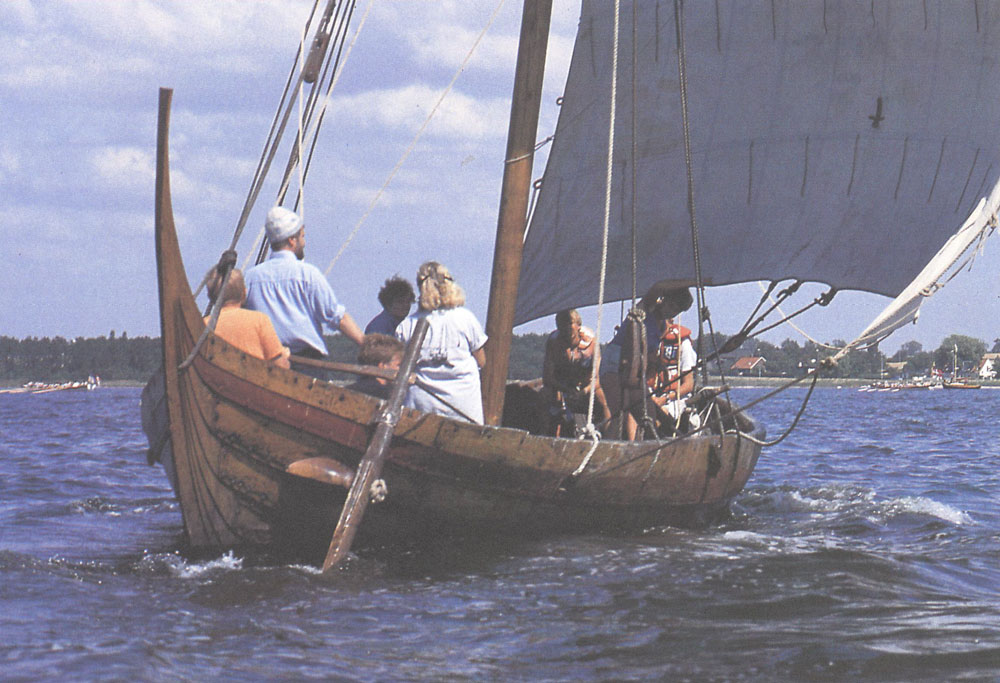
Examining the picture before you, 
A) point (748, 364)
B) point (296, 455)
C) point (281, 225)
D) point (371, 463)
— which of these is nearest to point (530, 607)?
point (371, 463)

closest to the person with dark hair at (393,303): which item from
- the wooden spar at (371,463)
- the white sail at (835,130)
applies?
the wooden spar at (371,463)

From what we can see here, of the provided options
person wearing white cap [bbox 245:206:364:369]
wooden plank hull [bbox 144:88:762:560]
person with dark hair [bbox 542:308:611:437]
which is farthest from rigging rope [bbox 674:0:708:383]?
person wearing white cap [bbox 245:206:364:369]

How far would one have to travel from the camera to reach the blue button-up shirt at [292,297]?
257 inches

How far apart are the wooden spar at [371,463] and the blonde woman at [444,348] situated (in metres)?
0.21

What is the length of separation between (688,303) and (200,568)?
4321 mm

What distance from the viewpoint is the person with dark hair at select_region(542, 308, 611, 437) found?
900 cm

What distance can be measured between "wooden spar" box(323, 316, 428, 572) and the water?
20cm

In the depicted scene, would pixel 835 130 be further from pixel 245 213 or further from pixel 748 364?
pixel 748 364

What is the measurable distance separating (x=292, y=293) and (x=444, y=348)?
90cm

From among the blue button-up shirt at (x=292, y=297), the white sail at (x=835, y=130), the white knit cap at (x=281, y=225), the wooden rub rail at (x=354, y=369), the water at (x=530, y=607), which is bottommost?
the water at (x=530, y=607)

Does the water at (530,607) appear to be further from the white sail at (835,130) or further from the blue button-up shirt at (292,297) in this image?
the white sail at (835,130)

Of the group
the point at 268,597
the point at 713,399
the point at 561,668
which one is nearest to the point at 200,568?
the point at 268,597

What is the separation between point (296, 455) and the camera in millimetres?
6047

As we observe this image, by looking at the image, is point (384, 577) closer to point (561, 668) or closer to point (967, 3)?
point (561, 668)
